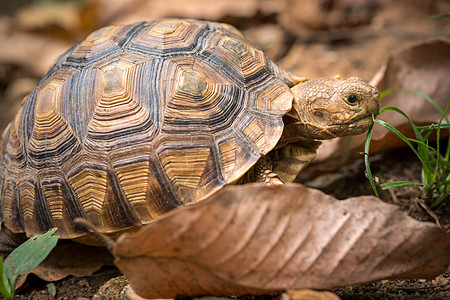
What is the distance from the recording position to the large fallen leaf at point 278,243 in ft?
4.99

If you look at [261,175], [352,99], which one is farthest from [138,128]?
[352,99]

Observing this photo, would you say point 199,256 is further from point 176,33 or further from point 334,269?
point 176,33

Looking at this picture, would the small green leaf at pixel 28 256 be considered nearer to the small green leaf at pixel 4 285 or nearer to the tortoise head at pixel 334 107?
the small green leaf at pixel 4 285

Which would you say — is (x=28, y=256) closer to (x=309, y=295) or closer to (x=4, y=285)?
(x=4, y=285)

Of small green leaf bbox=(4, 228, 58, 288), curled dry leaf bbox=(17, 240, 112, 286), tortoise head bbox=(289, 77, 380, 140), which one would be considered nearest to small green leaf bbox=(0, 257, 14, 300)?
small green leaf bbox=(4, 228, 58, 288)

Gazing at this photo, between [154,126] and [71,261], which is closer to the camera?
[154,126]

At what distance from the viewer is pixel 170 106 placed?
2.31 m

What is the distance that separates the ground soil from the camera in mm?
1976

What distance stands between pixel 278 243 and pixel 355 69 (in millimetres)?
3381

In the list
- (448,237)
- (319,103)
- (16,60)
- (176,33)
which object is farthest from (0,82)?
(448,237)

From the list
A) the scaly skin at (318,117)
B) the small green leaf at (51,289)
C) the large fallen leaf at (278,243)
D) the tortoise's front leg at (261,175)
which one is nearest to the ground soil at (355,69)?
the small green leaf at (51,289)

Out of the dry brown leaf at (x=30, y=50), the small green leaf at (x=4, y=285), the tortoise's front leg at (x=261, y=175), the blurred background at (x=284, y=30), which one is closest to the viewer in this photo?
the small green leaf at (x=4, y=285)

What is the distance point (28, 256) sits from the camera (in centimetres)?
199

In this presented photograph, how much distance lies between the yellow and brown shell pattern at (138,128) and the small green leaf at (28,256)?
0.34 m
